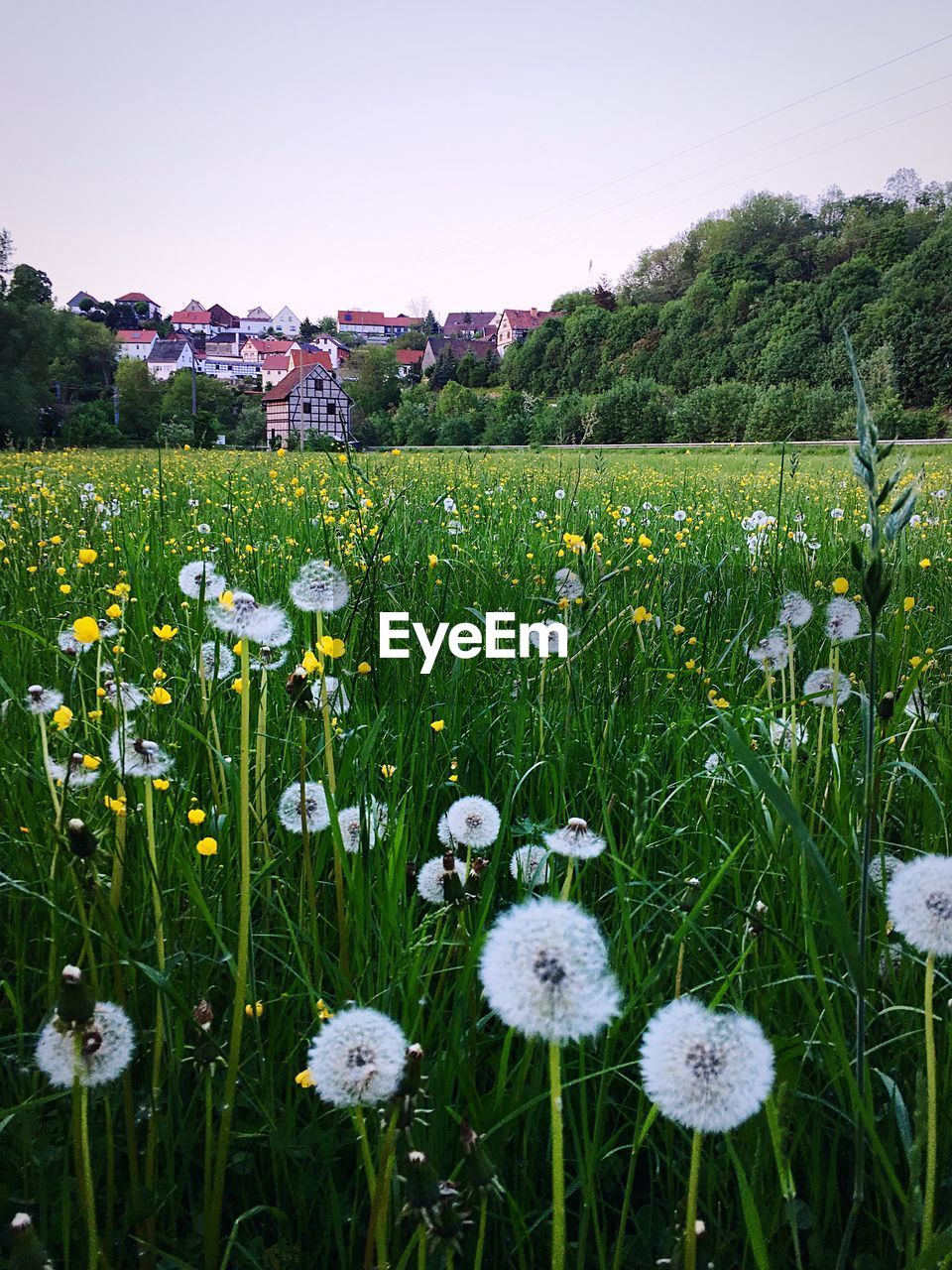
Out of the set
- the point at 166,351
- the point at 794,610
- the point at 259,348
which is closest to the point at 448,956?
the point at 794,610

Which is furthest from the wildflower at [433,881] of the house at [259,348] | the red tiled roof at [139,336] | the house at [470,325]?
the red tiled roof at [139,336]

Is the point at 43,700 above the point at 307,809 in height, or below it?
above

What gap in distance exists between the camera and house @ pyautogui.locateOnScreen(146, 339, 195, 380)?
264 ft

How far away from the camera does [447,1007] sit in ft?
3.49

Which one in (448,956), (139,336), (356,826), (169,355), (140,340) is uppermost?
(139,336)

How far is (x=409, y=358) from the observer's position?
80.0m

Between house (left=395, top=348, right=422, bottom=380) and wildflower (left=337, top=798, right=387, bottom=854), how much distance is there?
230ft

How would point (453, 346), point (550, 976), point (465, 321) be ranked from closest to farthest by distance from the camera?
point (550, 976), point (453, 346), point (465, 321)

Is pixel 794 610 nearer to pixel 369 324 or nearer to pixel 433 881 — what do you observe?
pixel 433 881

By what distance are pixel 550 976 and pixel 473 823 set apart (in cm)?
60

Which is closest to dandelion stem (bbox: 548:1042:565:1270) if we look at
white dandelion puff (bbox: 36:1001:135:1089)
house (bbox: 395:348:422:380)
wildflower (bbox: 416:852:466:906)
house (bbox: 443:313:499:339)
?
white dandelion puff (bbox: 36:1001:135:1089)

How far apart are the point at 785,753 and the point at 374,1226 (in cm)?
117

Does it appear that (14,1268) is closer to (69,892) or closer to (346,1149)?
(346,1149)

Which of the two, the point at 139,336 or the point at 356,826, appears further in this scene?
the point at 139,336
